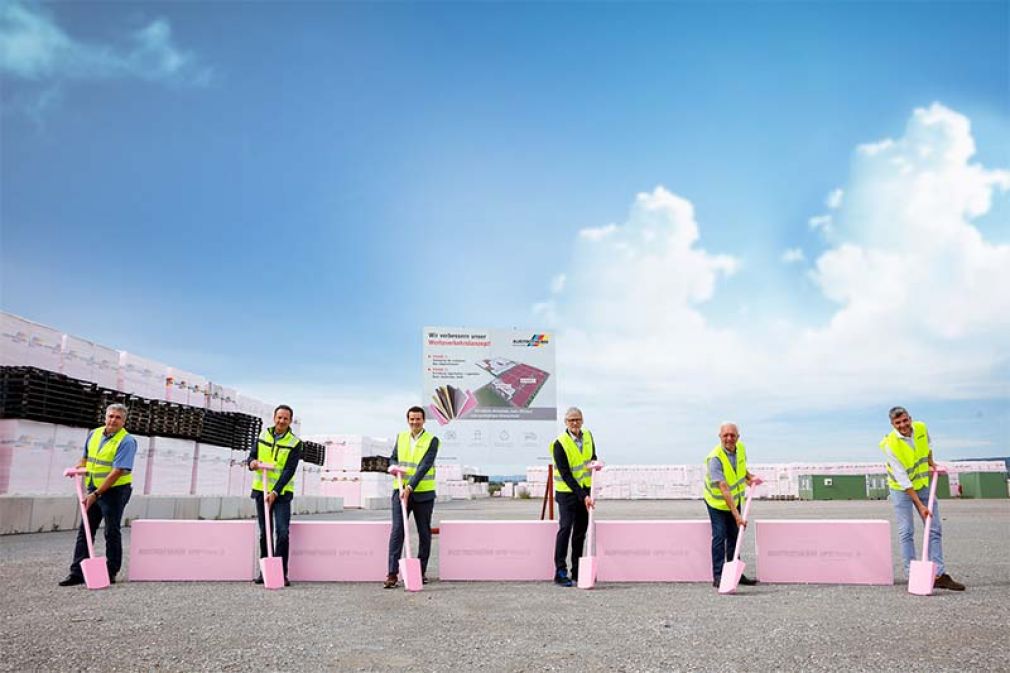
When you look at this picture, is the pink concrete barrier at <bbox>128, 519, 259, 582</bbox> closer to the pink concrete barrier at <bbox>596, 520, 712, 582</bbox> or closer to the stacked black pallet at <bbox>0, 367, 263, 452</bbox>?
the stacked black pallet at <bbox>0, 367, 263, 452</bbox>

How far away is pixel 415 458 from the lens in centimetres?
810

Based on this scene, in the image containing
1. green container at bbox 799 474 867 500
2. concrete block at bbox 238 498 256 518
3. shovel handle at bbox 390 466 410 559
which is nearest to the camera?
shovel handle at bbox 390 466 410 559

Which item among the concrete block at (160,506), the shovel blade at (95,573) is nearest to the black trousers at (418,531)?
the shovel blade at (95,573)

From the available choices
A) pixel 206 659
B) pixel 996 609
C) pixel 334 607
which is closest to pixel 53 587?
pixel 334 607

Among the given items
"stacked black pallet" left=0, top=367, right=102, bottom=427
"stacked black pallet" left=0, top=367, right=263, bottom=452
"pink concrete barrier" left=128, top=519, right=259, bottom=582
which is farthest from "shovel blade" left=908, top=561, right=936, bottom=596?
"stacked black pallet" left=0, top=367, right=102, bottom=427

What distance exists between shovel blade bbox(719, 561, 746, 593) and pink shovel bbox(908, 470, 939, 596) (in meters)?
1.74

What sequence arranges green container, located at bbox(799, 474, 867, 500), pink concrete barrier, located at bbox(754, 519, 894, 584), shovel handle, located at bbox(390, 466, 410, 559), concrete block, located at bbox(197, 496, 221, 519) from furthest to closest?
green container, located at bbox(799, 474, 867, 500) < concrete block, located at bbox(197, 496, 221, 519) < pink concrete barrier, located at bbox(754, 519, 894, 584) < shovel handle, located at bbox(390, 466, 410, 559)

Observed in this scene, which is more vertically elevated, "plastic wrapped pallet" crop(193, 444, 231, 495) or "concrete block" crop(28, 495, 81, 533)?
"plastic wrapped pallet" crop(193, 444, 231, 495)

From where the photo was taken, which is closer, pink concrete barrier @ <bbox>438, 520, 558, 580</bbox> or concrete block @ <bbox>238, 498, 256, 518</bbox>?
pink concrete barrier @ <bbox>438, 520, 558, 580</bbox>

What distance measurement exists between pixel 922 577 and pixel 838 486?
47.8 meters

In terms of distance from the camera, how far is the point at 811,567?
26.6 feet

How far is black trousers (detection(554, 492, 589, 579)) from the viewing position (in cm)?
796

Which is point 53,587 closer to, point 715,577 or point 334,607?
point 334,607

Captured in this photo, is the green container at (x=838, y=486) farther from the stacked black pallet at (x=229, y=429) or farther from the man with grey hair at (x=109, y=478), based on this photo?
the man with grey hair at (x=109, y=478)
